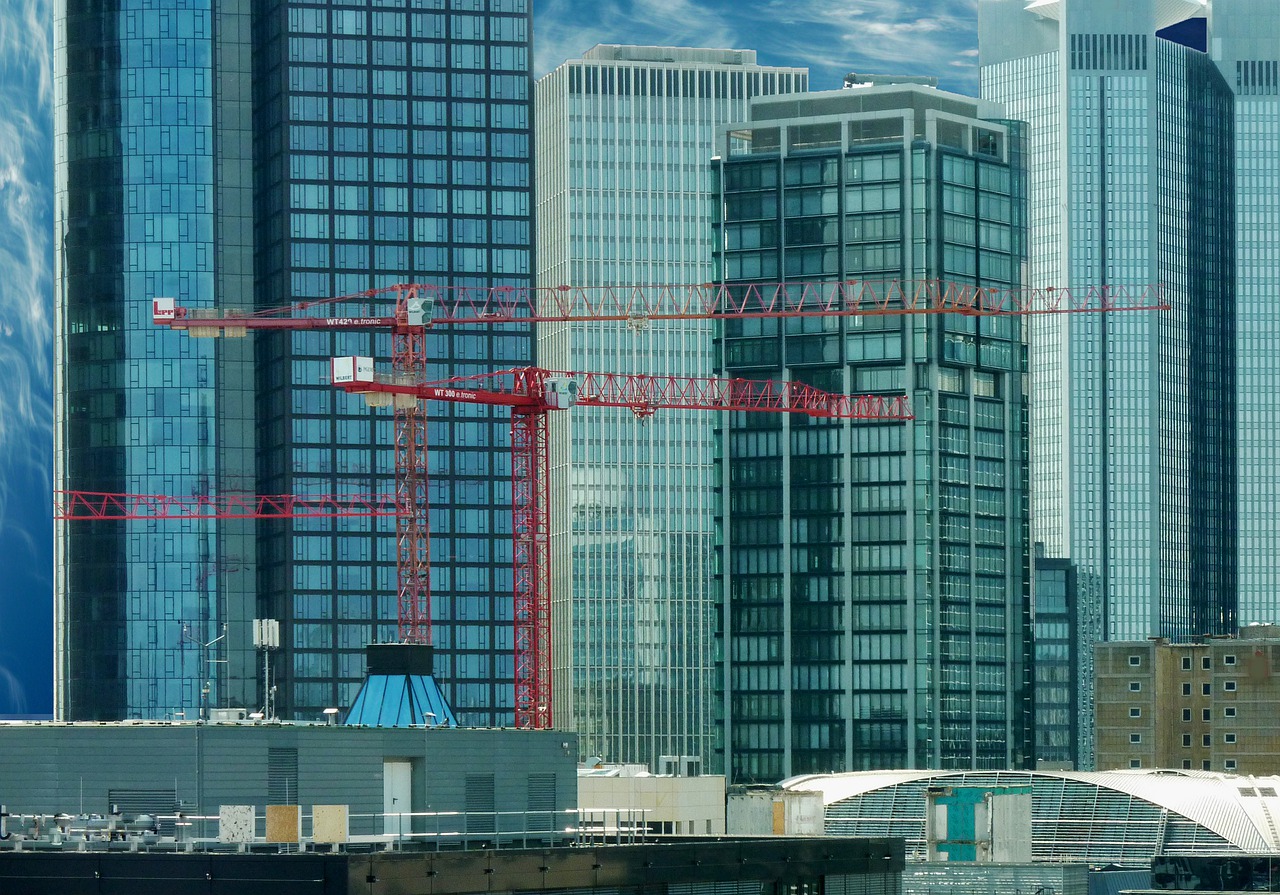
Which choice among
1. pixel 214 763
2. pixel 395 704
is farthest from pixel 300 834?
pixel 395 704

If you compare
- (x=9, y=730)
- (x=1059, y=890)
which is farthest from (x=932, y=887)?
(x=9, y=730)

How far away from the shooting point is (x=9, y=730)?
121 meters

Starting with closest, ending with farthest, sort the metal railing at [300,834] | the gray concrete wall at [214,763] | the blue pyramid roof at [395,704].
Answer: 1. the metal railing at [300,834]
2. the gray concrete wall at [214,763]
3. the blue pyramid roof at [395,704]

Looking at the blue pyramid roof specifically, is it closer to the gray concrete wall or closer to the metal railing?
the metal railing

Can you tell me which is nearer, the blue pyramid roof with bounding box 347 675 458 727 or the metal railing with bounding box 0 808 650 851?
the metal railing with bounding box 0 808 650 851

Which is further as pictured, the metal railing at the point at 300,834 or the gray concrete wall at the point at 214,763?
the gray concrete wall at the point at 214,763

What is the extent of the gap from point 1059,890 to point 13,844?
100124 millimetres

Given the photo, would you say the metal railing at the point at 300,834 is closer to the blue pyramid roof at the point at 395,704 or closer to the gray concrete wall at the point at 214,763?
the gray concrete wall at the point at 214,763

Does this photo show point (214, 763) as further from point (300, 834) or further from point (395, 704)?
point (395, 704)

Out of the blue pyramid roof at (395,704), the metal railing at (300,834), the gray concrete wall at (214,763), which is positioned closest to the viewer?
the metal railing at (300,834)

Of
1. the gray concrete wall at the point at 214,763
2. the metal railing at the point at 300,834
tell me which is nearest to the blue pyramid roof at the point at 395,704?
the metal railing at the point at 300,834

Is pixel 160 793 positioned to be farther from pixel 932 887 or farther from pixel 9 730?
pixel 932 887

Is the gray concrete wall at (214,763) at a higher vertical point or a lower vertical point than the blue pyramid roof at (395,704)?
higher

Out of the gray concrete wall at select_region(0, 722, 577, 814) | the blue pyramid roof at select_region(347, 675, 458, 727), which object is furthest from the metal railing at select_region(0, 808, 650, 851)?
the blue pyramid roof at select_region(347, 675, 458, 727)
